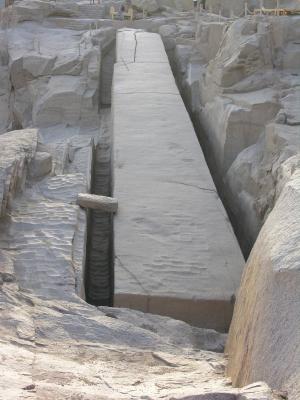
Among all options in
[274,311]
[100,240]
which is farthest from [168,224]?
[274,311]

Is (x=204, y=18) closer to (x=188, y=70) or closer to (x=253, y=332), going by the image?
(x=188, y=70)

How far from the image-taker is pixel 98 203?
5852 millimetres

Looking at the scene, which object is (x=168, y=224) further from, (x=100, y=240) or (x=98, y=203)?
(x=100, y=240)

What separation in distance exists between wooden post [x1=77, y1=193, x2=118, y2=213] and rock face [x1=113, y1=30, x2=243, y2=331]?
0.31ft

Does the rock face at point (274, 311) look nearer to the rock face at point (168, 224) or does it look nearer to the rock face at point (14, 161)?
the rock face at point (168, 224)

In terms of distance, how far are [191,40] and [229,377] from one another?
31.6 ft

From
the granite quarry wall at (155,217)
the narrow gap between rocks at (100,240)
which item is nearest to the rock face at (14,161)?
the granite quarry wall at (155,217)

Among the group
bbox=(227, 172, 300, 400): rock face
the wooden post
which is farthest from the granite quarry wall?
the wooden post

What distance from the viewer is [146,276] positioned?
4.96 metres

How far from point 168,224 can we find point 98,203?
26.5 inches

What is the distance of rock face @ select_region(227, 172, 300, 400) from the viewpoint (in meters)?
2.45

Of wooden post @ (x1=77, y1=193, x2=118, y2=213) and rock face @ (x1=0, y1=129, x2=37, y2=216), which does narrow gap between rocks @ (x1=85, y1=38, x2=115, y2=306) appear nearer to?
wooden post @ (x1=77, y1=193, x2=118, y2=213)

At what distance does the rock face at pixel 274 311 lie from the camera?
245 cm

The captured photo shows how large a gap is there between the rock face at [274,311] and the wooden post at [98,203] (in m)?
2.48
